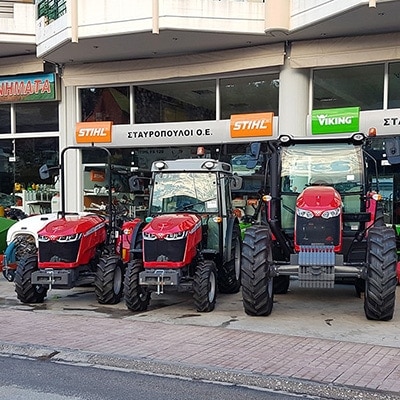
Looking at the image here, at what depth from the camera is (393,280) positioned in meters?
7.38

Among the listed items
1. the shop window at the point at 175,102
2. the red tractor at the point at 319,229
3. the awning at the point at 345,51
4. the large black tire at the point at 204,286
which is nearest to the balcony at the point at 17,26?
the shop window at the point at 175,102

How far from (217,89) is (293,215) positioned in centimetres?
758

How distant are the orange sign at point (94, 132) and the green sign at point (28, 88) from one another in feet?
4.82

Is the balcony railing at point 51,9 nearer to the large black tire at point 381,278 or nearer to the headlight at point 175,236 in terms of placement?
the headlight at point 175,236

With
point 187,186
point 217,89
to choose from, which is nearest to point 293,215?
point 187,186

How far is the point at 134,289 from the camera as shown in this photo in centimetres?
820

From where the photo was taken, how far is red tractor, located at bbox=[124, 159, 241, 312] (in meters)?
8.16

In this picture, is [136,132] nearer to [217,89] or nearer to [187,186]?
[217,89]

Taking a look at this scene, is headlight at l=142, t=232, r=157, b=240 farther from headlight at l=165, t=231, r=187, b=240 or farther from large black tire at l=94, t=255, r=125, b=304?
large black tire at l=94, t=255, r=125, b=304

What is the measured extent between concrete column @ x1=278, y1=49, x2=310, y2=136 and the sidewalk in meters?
8.09

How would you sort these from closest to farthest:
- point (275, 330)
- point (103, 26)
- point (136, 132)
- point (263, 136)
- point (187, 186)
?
1. point (275, 330)
2. point (187, 186)
3. point (103, 26)
4. point (263, 136)
5. point (136, 132)

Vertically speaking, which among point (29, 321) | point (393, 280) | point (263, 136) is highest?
point (263, 136)

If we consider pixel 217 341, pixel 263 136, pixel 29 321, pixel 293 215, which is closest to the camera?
pixel 217 341

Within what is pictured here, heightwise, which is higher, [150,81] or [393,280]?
[150,81]
